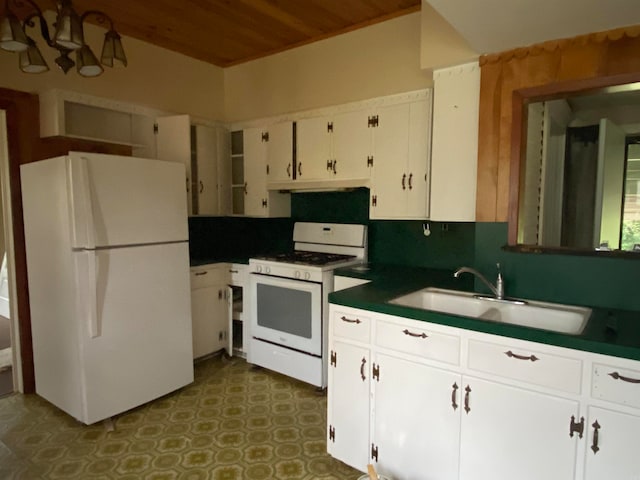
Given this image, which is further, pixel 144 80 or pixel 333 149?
pixel 144 80

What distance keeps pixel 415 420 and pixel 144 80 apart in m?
3.33

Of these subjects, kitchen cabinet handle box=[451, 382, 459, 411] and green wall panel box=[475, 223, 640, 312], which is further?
green wall panel box=[475, 223, 640, 312]

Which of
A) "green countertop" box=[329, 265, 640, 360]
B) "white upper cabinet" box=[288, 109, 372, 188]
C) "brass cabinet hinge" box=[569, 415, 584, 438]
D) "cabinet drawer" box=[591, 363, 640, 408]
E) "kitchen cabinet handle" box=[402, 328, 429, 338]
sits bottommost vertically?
"brass cabinet hinge" box=[569, 415, 584, 438]

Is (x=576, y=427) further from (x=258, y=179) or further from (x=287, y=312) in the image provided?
(x=258, y=179)

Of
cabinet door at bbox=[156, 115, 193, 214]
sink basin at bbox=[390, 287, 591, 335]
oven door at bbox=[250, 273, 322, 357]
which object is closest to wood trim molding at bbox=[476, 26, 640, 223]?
sink basin at bbox=[390, 287, 591, 335]

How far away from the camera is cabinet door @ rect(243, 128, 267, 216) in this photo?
352 centimetres

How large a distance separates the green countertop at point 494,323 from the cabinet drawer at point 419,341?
2.3 inches

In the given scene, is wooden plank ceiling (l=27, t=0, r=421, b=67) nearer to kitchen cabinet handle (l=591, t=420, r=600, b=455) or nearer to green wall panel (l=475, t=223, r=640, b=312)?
green wall panel (l=475, t=223, r=640, b=312)

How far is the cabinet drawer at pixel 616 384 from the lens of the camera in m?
1.32

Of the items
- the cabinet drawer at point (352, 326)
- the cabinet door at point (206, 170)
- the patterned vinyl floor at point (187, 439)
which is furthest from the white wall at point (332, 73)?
the patterned vinyl floor at point (187, 439)

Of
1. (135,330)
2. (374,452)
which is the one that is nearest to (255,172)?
(135,330)

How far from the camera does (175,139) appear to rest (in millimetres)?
3322

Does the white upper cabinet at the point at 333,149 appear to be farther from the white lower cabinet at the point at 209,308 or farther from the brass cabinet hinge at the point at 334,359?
the brass cabinet hinge at the point at 334,359

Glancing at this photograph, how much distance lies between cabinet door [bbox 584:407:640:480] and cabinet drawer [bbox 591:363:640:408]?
2.0 inches
